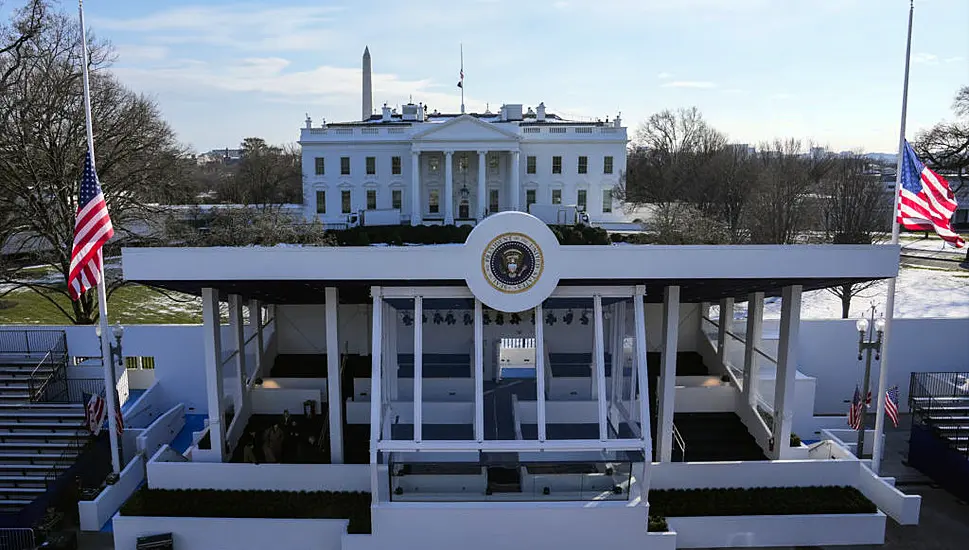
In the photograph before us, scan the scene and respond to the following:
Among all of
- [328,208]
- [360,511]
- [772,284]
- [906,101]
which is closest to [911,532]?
[772,284]

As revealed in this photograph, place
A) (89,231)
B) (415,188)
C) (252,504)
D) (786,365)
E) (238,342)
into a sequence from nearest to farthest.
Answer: (252,504)
(89,231)
(786,365)
(238,342)
(415,188)

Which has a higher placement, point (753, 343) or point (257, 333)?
point (753, 343)

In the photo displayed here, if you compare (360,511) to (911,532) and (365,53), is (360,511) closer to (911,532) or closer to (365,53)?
(911,532)

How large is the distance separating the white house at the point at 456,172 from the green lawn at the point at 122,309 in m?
19.9

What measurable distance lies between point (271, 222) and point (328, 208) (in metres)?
19.0

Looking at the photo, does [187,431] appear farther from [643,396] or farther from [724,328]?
[724,328]

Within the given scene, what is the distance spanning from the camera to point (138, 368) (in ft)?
63.5

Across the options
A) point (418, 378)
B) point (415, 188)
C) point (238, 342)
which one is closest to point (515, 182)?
point (415, 188)

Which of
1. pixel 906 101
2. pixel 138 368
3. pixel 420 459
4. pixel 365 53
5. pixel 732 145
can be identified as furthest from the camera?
pixel 365 53

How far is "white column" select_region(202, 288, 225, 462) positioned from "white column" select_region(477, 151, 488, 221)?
122 ft

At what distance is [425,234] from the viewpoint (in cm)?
4362

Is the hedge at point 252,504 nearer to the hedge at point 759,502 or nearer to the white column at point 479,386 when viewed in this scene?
the white column at point 479,386

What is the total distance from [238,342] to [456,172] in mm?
38741

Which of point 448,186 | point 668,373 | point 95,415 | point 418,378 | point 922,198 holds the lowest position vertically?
point 95,415
